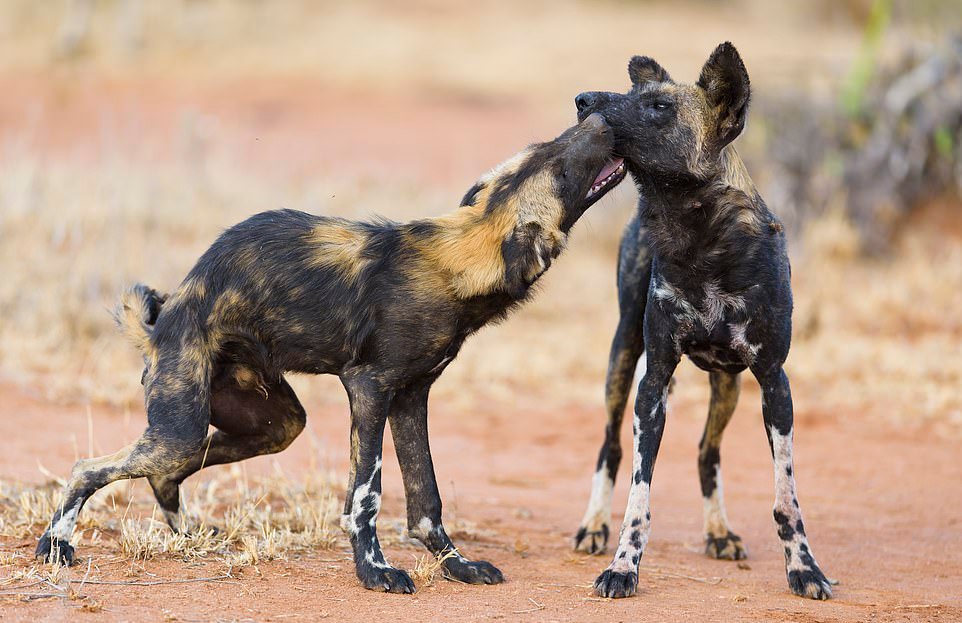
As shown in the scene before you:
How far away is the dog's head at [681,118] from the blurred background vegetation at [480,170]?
151cm

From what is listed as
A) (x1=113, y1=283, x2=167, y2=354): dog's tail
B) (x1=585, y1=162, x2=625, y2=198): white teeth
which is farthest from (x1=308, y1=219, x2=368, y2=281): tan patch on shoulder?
(x1=585, y1=162, x2=625, y2=198): white teeth

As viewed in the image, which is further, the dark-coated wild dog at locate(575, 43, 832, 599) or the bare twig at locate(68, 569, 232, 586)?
the dark-coated wild dog at locate(575, 43, 832, 599)

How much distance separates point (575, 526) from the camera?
6.12 m

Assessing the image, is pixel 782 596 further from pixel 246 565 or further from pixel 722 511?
pixel 246 565

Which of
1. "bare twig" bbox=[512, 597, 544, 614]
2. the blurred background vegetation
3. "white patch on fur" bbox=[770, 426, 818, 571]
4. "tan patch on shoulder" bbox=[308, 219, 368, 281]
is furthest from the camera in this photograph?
the blurred background vegetation

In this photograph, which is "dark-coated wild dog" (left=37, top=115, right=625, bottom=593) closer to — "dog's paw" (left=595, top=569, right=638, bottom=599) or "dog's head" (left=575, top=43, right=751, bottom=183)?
"dog's head" (left=575, top=43, right=751, bottom=183)

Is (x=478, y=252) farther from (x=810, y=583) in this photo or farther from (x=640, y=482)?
(x=810, y=583)

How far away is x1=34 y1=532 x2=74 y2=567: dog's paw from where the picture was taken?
4.38 meters

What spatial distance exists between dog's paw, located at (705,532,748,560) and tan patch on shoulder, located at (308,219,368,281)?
223 cm

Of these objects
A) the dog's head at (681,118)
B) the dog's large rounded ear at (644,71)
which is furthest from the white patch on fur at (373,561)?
the dog's large rounded ear at (644,71)

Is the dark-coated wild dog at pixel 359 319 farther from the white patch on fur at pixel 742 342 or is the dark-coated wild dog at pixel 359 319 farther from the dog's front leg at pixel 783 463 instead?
the dog's front leg at pixel 783 463

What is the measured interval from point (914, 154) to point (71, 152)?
12.5 m

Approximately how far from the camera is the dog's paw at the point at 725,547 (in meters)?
5.50

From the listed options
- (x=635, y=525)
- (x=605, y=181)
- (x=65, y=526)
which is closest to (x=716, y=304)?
(x=605, y=181)
